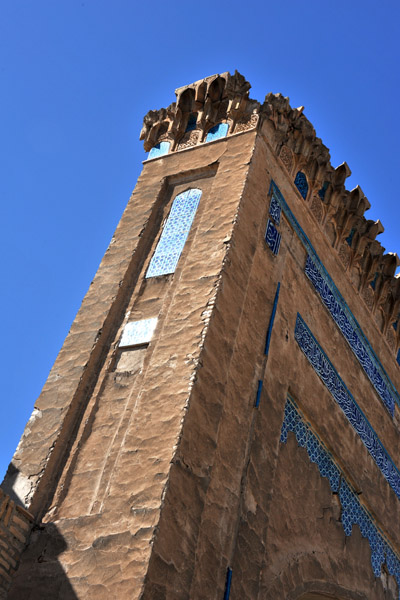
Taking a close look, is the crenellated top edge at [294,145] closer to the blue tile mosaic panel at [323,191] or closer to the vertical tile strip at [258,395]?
the blue tile mosaic panel at [323,191]

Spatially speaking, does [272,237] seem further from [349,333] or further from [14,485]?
[14,485]

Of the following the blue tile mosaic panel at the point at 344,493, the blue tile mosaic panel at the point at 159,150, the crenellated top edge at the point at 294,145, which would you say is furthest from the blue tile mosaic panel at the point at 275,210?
the blue tile mosaic panel at the point at 344,493

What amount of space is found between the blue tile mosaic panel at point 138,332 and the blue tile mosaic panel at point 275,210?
1.48 metres

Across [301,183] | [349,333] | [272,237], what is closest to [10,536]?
[272,237]

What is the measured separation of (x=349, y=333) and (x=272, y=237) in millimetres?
1547

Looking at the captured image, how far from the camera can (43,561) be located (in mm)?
4137

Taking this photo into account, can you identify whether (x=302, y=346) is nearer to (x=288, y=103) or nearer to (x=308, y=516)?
(x=308, y=516)

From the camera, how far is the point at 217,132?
6441mm

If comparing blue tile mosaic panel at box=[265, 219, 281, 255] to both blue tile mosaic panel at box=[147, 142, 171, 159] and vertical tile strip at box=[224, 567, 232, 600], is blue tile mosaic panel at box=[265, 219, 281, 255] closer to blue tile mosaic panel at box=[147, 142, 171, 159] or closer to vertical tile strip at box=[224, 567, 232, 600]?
blue tile mosaic panel at box=[147, 142, 171, 159]

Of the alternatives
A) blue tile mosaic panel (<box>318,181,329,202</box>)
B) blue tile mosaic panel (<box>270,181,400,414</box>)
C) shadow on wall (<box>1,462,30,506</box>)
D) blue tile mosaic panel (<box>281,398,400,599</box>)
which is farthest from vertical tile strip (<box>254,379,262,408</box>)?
blue tile mosaic panel (<box>318,181,329,202</box>)

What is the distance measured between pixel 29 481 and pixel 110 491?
0.59 metres

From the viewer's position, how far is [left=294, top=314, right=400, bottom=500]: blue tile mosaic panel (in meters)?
6.07

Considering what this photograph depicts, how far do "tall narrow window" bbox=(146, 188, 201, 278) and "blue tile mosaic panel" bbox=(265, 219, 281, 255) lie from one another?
558mm

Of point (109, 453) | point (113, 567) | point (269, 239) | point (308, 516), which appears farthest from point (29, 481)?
point (269, 239)
